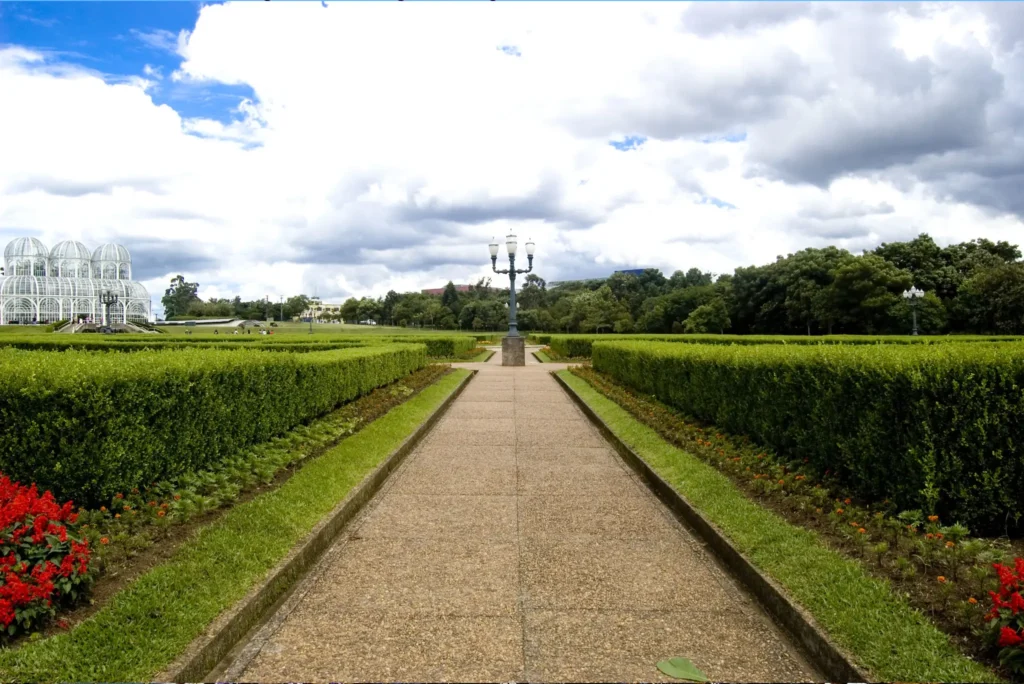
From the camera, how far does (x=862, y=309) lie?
5453cm

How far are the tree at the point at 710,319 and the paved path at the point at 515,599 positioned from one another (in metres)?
66.4

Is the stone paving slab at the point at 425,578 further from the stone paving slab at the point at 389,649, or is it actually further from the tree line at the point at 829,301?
the tree line at the point at 829,301

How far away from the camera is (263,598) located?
437cm

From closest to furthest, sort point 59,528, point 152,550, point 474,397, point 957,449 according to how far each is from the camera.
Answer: point 59,528
point 152,550
point 957,449
point 474,397

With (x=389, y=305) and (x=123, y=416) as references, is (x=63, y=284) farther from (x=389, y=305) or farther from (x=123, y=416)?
(x=123, y=416)

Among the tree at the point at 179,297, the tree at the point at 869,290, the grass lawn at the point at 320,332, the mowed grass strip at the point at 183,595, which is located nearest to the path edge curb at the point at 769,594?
the mowed grass strip at the point at 183,595

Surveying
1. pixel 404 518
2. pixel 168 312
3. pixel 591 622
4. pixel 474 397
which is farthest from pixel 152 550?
pixel 168 312

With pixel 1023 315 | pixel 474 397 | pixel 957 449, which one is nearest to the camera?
pixel 957 449

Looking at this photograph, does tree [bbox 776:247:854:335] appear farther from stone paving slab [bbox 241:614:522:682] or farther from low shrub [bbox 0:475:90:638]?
low shrub [bbox 0:475:90:638]

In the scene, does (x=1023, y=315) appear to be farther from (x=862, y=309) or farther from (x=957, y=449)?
(x=957, y=449)

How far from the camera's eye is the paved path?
3654 millimetres

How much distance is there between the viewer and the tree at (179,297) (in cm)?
15400

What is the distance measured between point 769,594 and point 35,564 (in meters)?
4.34

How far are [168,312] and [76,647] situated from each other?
167 m
